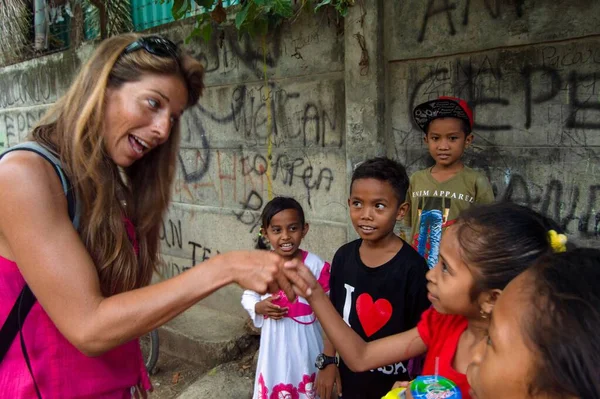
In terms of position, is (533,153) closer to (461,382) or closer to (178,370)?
(461,382)

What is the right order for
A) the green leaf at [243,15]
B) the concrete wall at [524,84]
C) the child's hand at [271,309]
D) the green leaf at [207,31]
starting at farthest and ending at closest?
the green leaf at [207,31], the green leaf at [243,15], the concrete wall at [524,84], the child's hand at [271,309]

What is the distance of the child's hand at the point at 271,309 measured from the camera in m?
2.42

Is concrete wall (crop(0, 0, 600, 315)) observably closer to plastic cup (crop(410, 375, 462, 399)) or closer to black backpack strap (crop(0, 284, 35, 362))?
plastic cup (crop(410, 375, 462, 399))

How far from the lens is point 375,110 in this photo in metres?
3.21

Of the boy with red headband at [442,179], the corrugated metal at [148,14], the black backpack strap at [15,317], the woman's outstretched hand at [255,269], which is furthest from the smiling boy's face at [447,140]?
the corrugated metal at [148,14]

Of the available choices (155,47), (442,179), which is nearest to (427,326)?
(155,47)

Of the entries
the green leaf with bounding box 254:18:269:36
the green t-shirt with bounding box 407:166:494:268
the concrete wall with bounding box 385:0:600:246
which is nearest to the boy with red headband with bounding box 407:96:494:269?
the green t-shirt with bounding box 407:166:494:268

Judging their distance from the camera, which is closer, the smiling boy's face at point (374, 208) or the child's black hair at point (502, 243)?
the child's black hair at point (502, 243)

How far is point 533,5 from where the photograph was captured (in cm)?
265

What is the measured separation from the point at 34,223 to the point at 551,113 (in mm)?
2722

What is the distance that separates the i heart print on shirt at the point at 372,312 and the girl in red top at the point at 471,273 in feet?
1.12

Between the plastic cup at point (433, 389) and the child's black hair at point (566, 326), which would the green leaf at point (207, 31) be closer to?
the plastic cup at point (433, 389)

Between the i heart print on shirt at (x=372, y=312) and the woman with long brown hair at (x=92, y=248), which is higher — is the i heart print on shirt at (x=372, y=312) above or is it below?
below

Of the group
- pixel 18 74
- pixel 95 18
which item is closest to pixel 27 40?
pixel 18 74
